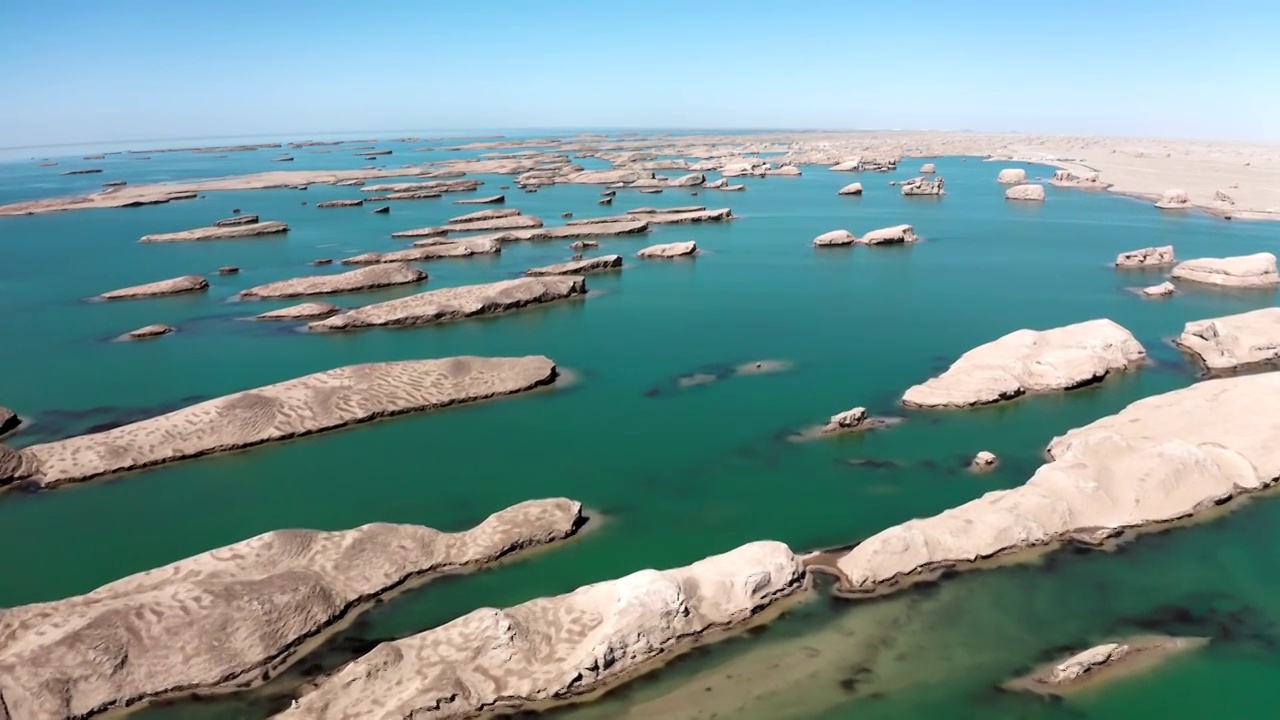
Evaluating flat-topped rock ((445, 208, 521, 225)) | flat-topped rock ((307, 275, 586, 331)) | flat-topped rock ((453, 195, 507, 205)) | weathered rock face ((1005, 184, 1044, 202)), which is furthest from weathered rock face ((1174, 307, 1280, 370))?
flat-topped rock ((453, 195, 507, 205))

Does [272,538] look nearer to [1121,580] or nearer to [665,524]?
[665,524]

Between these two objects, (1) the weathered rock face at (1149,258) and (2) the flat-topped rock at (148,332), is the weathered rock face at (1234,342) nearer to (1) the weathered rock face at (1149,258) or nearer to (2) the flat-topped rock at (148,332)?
(1) the weathered rock face at (1149,258)

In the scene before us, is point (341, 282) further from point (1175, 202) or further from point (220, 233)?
point (1175, 202)

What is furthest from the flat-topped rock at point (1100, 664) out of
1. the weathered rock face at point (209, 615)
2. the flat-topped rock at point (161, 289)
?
the flat-topped rock at point (161, 289)

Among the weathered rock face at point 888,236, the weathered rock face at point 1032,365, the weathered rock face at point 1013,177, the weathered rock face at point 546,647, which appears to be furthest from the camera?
the weathered rock face at point 1013,177

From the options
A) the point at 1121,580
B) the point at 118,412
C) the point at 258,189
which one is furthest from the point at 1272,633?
the point at 258,189
